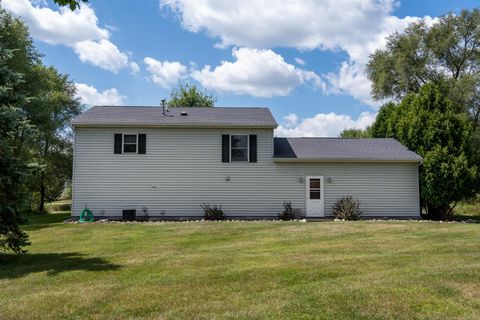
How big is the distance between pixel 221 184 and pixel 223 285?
11.3m

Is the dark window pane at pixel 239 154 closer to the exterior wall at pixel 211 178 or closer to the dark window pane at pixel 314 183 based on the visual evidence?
the exterior wall at pixel 211 178

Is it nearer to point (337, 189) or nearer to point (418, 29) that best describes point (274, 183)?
point (337, 189)

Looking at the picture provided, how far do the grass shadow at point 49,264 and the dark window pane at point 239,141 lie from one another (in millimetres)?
9224

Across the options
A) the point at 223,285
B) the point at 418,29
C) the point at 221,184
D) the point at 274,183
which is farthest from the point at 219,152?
the point at 418,29

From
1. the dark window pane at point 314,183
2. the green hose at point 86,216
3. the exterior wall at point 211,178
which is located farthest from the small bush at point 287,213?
the green hose at point 86,216

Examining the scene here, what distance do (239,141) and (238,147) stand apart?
0.85 ft

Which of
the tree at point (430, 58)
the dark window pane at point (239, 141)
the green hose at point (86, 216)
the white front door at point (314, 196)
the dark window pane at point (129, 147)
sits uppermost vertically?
the tree at point (430, 58)

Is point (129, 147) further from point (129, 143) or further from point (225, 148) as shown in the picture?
point (225, 148)

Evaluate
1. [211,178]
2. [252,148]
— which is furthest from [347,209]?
[211,178]

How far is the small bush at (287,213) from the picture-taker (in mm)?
16656

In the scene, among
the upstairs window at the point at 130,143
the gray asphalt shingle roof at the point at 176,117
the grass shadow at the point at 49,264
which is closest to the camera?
the grass shadow at the point at 49,264

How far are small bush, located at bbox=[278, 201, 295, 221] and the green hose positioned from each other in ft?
24.7

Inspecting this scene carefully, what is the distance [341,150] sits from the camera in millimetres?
17953

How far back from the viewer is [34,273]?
23.2 ft
